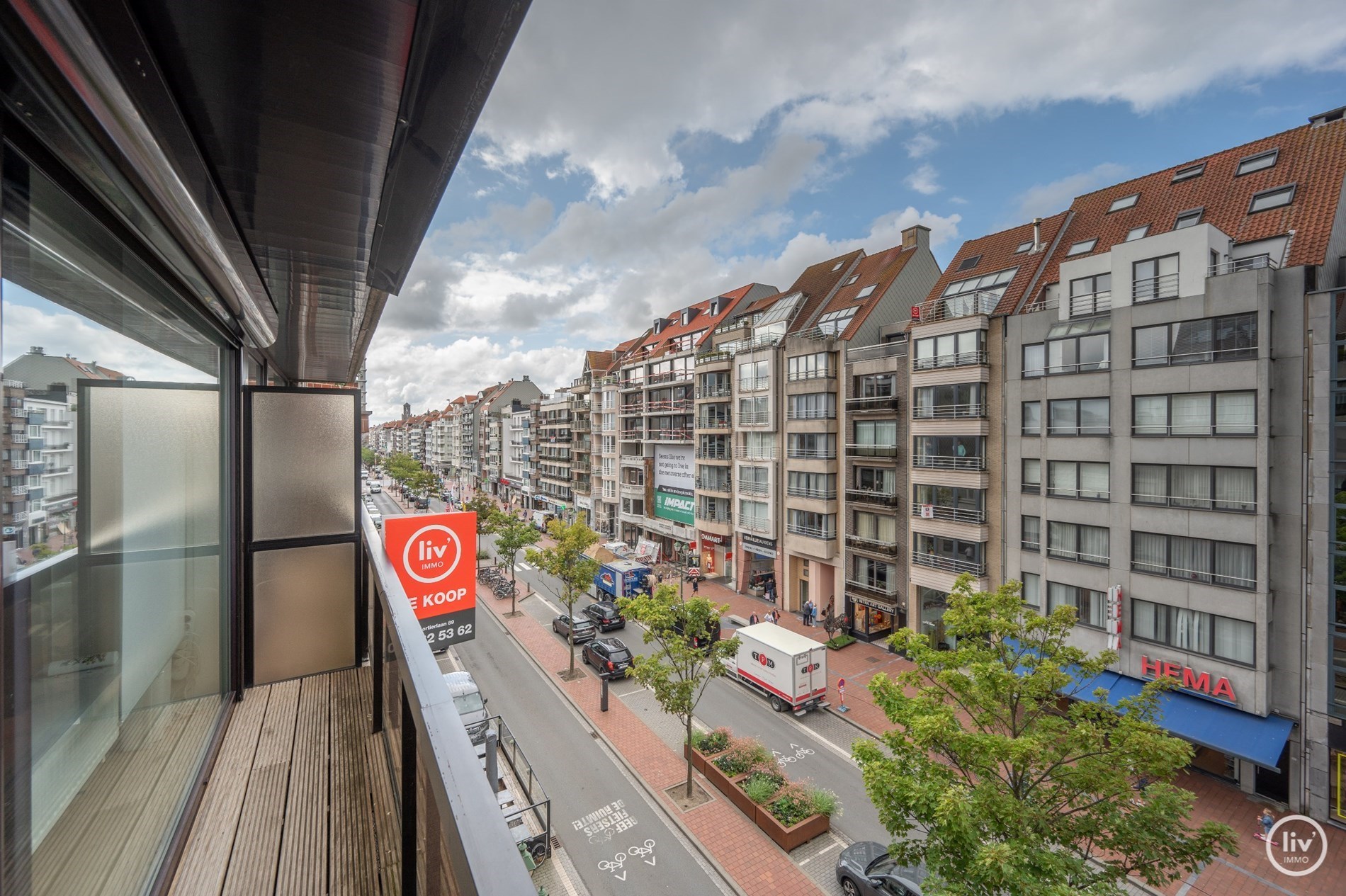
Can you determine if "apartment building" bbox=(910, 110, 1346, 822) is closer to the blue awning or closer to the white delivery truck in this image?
the blue awning

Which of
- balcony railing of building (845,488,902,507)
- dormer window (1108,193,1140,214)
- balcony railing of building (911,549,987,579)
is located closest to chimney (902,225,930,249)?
dormer window (1108,193,1140,214)

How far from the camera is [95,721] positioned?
2.52 meters

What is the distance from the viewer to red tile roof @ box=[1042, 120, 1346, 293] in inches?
599

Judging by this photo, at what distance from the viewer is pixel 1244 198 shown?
17219 millimetres

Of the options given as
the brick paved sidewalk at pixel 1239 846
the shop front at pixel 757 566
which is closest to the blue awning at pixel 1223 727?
the brick paved sidewalk at pixel 1239 846

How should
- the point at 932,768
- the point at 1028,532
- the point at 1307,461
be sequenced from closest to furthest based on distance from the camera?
the point at 932,768 < the point at 1307,461 < the point at 1028,532

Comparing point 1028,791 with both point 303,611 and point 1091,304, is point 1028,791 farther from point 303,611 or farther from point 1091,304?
point 1091,304

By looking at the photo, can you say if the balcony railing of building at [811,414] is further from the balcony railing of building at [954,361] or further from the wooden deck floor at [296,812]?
the wooden deck floor at [296,812]

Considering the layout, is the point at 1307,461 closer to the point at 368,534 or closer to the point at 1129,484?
the point at 1129,484

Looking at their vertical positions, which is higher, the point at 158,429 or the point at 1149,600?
the point at 158,429

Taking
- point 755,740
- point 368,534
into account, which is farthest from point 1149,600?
point 368,534

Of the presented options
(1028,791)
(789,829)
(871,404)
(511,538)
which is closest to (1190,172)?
(871,404)

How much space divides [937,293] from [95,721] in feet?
86.6

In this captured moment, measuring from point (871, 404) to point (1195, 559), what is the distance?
11196 millimetres
